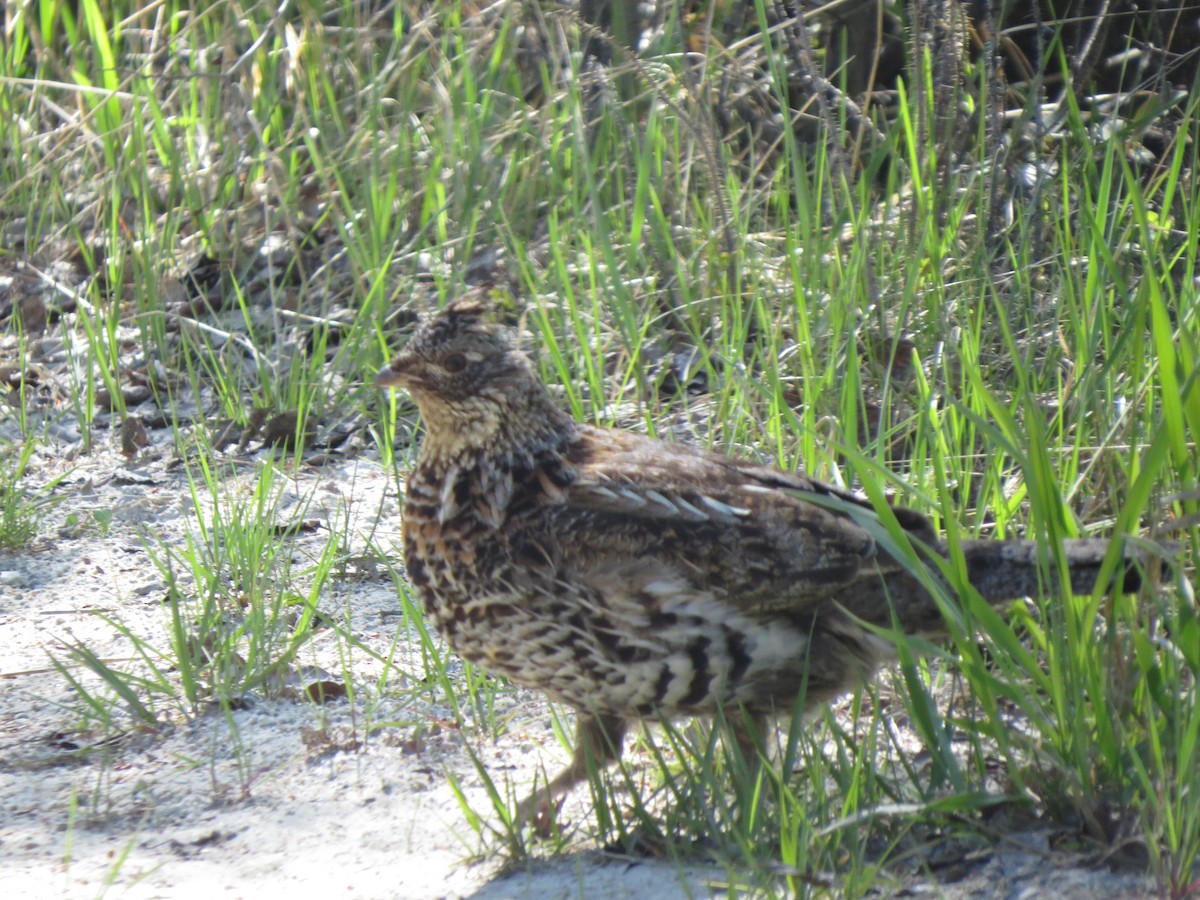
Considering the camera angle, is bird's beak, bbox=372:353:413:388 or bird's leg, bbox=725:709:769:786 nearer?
bird's leg, bbox=725:709:769:786

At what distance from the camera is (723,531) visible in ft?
9.86

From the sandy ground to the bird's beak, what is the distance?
0.63 m

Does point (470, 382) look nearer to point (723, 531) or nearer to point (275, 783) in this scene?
point (723, 531)

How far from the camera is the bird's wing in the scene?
9.70ft

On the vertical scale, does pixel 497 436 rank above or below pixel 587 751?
above

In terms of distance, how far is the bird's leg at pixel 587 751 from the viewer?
2.99 m

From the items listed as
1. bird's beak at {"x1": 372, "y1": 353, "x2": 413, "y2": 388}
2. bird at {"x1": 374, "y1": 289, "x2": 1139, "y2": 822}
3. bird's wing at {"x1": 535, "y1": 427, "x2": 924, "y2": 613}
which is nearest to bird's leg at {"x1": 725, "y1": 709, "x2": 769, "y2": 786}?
bird at {"x1": 374, "y1": 289, "x2": 1139, "y2": 822}

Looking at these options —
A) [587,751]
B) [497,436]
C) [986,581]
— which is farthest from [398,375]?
[986,581]

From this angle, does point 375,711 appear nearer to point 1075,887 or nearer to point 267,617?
point 267,617

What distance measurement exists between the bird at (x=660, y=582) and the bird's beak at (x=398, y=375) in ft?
0.77

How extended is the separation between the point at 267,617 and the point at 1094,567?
2163 millimetres

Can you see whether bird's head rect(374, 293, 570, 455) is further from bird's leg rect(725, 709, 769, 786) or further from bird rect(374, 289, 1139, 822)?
bird's leg rect(725, 709, 769, 786)

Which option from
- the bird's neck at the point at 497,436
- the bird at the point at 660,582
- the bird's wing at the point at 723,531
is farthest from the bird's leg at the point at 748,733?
the bird's neck at the point at 497,436

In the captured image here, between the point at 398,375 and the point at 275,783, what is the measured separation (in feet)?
3.08
